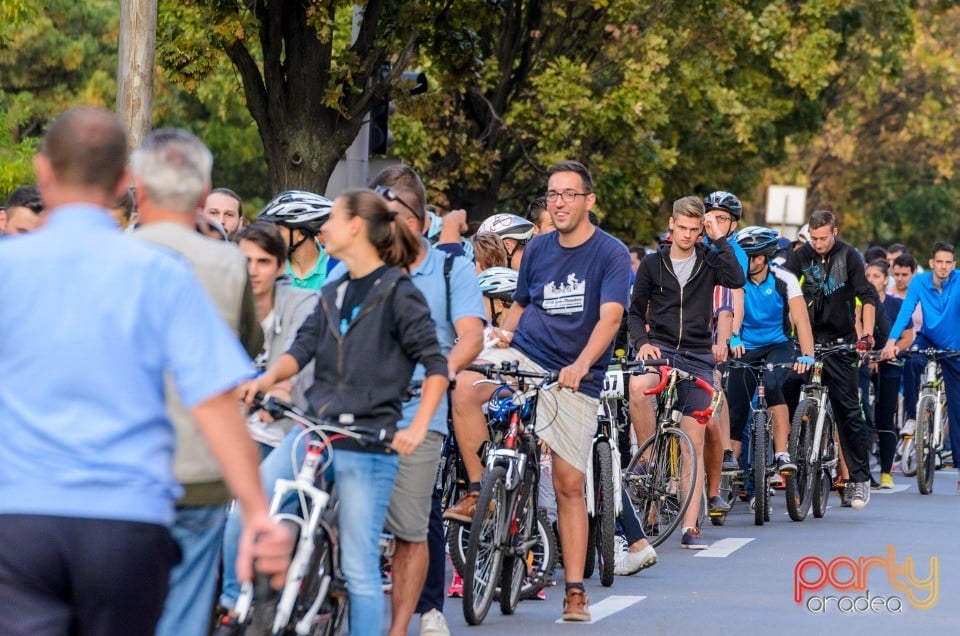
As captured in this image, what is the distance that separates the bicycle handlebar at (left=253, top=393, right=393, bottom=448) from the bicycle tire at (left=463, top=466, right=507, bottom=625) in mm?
2023

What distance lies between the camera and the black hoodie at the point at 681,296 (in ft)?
37.8

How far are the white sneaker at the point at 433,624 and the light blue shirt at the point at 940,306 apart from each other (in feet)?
32.4

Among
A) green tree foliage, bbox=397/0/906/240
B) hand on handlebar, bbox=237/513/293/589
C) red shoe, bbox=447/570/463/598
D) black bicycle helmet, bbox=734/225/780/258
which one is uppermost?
green tree foliage, bbox=397/0/906/240

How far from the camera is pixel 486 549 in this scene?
840cm

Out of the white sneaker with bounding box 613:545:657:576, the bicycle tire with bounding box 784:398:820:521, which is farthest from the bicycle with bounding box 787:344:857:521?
the white sneaker with bounding box 613:545:657:576

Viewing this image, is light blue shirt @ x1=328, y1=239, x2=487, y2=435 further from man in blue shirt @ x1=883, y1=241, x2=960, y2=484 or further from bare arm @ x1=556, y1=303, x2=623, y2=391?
man in blue shirt @ x1=883, y1=241, x2=960, y2=484

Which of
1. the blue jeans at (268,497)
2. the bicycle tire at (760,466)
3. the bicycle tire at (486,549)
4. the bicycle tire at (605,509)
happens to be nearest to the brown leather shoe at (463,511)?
the bicycle tire at (486,549)

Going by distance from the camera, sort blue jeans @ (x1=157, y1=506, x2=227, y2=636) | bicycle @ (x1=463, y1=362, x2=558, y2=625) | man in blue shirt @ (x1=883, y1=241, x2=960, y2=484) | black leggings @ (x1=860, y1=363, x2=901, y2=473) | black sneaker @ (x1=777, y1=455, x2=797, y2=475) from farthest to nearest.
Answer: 1. black leggings @ (x1=860, y1=363, x2=901, y2=473)
2. man in blue shirt @ (x1=883, y1=241, x2=960, y2=484)
3. black sneaker @ (x1=777, y1=455, x2=797, y2=475)
4. bicycle @ (x1=463, y1=362, x2=558, y2=625)
5. blue jeans @ (x1=157, y1=506, x2=227, y2=636)

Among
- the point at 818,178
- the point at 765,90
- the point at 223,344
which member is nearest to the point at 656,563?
the point at 223,344

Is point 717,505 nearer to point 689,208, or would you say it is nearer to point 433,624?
point 689,208

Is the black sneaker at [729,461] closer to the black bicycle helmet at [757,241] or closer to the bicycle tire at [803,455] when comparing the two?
the bicycle tire at [803,455]

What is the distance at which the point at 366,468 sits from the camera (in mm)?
6312

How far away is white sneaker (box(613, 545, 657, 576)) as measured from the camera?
10.2 m

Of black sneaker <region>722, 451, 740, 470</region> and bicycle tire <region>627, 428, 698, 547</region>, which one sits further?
black sneaker <region>722, 451, 740, 470</region>
